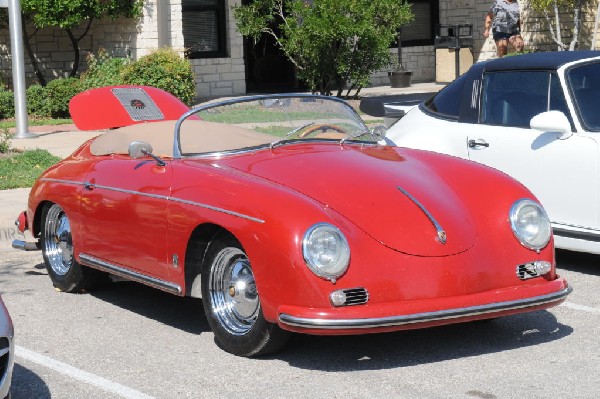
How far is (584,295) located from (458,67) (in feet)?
56.0

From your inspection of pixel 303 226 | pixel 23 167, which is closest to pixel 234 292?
pixel 303 226

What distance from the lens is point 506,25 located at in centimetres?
2202

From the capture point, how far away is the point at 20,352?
6254 mm

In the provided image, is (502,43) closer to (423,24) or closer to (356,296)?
(423,24)

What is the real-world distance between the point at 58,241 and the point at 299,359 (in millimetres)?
2396

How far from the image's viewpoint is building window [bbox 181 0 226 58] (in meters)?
22.3

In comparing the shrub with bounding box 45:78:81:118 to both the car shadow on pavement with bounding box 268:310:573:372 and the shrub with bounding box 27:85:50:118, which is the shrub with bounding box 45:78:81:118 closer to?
the shrub with bounding box 27:85:50:118

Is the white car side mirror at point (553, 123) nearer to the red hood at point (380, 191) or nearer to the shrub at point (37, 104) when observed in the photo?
the red hood at point (380, 191)

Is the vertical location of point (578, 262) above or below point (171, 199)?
below

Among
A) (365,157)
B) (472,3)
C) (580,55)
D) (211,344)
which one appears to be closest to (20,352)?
(211,344)

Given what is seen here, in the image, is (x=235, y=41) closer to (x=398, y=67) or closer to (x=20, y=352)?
(x=398, y=67)

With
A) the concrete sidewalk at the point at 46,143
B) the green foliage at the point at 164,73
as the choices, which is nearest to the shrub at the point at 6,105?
the concrete sidewalk at the point at 46,143

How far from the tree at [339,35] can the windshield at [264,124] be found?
37.4 ft

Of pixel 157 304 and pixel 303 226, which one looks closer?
pixel 303 226
